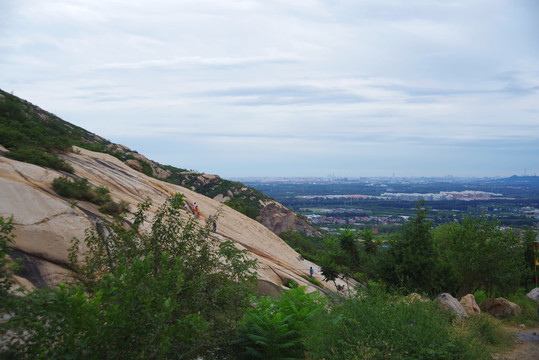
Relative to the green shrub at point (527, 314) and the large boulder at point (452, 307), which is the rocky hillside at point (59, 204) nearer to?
the large boulder at point (452, 307)

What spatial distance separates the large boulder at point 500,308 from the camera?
13453 mm

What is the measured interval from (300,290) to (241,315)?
10.9ft

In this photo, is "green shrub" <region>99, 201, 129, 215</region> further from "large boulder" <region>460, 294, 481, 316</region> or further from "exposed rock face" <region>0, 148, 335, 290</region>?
"large boulder" <region>460, 294, 481, 316</region>

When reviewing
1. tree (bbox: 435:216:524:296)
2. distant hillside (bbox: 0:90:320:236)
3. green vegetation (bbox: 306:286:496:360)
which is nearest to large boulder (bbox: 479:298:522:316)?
tree (bbox: 435:216:524:296)

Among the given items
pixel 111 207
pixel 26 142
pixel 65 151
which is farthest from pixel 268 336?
pixel 65 151

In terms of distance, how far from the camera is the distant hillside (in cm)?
1641

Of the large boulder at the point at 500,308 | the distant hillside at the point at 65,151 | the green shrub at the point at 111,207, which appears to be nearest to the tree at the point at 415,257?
the large boulder at the point at 500,308

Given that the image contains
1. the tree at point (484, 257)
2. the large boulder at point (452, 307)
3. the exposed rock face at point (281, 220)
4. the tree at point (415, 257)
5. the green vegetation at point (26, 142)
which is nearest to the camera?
the large boulder at point (452, 307)

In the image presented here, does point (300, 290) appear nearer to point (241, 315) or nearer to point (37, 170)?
point (241, 315)

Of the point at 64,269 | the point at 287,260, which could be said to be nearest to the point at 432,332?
the point at 64,269

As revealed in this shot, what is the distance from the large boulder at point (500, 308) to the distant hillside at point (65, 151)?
60.3 feet

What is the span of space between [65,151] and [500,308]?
73.3ft

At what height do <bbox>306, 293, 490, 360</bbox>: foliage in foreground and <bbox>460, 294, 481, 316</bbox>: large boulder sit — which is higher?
<bbox>306, 293, 490, 360</bbox>: foliage in foreground

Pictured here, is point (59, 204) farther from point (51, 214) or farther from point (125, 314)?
point (125, 314)
